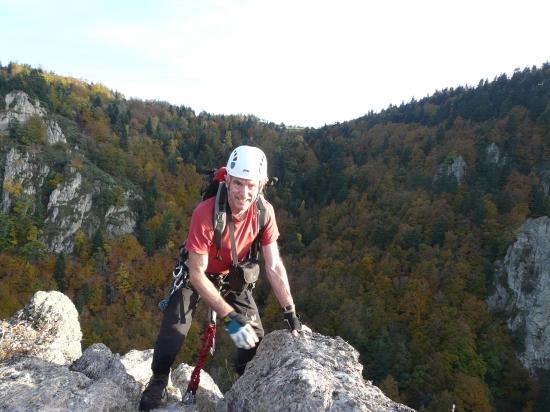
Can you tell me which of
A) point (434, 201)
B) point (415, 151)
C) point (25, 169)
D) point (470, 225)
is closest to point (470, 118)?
point (415, 151)

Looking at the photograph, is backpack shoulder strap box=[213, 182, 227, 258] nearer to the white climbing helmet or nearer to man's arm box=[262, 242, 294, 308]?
the white climbing helmet

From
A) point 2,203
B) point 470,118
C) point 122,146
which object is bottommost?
point 2,203

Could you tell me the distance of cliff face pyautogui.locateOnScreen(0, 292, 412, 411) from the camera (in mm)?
4059

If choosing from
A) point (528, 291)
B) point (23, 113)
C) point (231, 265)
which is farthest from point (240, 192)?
point (23, 113)

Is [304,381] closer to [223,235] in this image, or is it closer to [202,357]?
[223,235]

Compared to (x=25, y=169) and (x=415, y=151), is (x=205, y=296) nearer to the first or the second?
(x=25, y=169)

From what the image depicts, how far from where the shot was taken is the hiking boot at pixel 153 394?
512cm

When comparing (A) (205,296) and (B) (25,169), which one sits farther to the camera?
(B) (25,169)

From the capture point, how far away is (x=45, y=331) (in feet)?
20.1

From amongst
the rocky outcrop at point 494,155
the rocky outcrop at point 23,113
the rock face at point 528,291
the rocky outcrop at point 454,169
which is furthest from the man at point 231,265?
the rocky outcrop at point 23,113

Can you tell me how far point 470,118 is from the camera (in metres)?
137

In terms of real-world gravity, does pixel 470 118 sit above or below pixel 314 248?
above

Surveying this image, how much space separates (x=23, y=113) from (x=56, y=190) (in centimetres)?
2519

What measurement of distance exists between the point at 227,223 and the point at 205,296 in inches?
32.2
